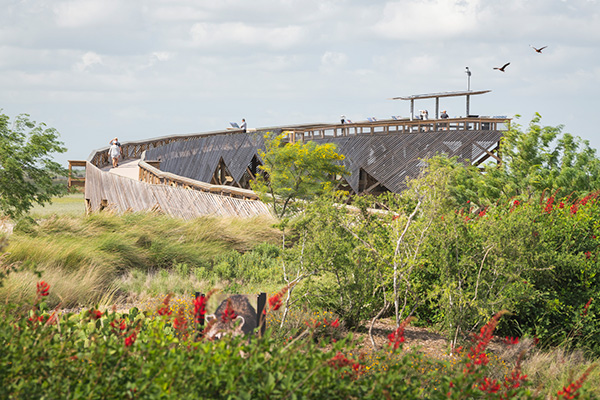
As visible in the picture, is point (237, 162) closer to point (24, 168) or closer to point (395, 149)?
point (395, 149)

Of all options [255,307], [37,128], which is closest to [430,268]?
[255,307]

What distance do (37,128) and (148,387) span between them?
13852mm

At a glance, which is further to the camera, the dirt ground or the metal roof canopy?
the metal roof canopy

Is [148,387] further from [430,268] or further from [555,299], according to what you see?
[555,299]

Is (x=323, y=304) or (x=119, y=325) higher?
(x=119, y=325)

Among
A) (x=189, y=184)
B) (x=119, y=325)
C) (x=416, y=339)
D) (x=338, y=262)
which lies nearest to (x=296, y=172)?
(x=189, y=184)

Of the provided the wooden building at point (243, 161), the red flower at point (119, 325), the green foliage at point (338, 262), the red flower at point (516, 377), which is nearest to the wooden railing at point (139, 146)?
the wooden building at point (243, 161)

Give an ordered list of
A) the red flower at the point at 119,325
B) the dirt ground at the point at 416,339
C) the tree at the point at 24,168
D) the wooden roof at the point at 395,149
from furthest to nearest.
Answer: the wooden roof at the point at 395,149, the tree at the point at 24,168, the dirt ground at the point at 416,339, the red flower at the point at 119,325

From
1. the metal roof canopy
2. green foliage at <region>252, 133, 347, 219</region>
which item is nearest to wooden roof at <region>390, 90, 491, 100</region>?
the metal roof canopy

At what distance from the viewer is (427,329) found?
773 centimetres

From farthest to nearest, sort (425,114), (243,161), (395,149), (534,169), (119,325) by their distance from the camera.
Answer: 1. (425,114)
2. (243,161)
3. (395,149)
4. (534,169)
5. (119,325)

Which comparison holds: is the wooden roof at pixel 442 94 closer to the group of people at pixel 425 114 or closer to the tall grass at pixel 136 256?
the group of people at pixel 425 114

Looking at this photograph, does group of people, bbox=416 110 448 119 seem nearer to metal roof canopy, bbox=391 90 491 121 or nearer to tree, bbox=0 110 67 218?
metal roof canopy, bbox=391 90 491 121

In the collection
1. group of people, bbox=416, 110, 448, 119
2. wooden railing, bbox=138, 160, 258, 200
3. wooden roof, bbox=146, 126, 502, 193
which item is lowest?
wooden railing, bbox=138, 160, 258, 200
